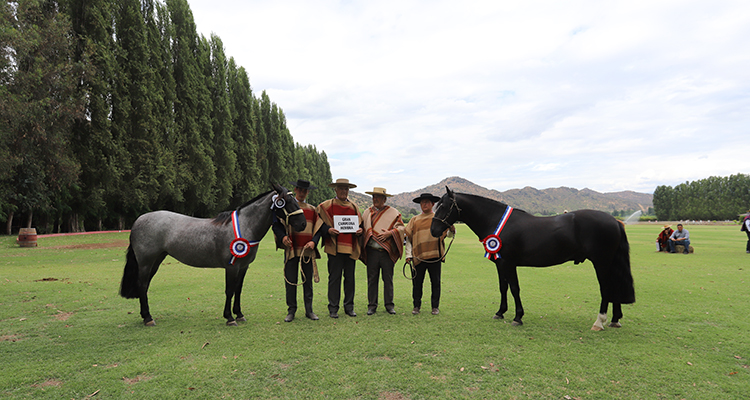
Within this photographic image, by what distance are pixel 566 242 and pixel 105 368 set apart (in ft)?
19.8

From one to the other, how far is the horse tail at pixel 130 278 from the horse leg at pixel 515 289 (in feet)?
19.0

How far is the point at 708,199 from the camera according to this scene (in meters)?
84.5

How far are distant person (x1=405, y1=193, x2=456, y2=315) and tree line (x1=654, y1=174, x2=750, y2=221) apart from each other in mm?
102592

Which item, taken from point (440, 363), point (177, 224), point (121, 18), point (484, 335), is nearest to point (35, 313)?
point (177, 224)

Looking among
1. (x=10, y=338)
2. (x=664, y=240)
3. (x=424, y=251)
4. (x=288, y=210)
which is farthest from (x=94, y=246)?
(x=664, y=240)

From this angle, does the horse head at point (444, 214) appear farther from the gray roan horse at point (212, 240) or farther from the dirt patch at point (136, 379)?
the dirt patch at point (136, 379)

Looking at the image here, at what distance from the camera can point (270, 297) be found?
23.7 feet

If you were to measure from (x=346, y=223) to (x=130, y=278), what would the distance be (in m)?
3.55

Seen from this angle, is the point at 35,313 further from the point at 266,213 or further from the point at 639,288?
the point at 639,288

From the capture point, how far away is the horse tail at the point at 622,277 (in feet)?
17.1

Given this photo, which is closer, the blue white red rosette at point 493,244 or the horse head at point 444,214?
the blue white red rosette at point 493,244

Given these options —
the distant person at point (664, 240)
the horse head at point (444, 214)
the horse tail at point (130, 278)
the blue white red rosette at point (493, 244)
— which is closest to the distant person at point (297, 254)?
the horse head at point (444, 214)

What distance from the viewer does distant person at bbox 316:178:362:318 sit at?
5828mm

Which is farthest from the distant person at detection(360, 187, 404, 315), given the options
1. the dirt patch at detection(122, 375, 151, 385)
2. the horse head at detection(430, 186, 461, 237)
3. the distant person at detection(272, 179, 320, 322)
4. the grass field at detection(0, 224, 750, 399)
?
the dirt patch at detection(122, 375, 151, 385)
